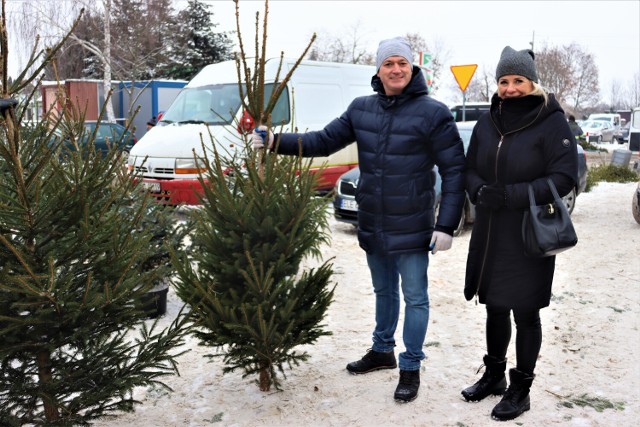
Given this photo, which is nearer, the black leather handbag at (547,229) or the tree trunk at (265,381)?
the black leather handbag at (547,229)

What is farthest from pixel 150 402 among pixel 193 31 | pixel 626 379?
pixel 193 31

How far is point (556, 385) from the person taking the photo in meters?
4.14

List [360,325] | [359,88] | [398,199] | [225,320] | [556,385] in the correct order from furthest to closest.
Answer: [359,88]
[360,325]
[556,385]
[398,199]
[225,320]

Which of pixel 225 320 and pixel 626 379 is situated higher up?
pixel 225 320

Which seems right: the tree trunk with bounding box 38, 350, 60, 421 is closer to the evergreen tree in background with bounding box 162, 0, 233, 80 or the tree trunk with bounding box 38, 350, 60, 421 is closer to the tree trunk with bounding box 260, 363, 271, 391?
the tree trunk with bounding box 260, 363, 271, 391

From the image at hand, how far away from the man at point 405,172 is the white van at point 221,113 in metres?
6.12

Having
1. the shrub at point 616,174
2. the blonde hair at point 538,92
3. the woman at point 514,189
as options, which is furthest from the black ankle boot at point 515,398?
the shrub at point 616,174

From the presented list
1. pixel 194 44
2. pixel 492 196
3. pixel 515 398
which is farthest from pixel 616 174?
pixel 194 44

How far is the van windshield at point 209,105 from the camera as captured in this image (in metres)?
10.9

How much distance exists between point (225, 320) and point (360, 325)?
Answer: 2.14 m

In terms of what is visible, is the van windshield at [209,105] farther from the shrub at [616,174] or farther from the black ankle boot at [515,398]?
the shrub at [616,174]

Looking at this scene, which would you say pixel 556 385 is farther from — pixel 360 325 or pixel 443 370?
pixel 360 325

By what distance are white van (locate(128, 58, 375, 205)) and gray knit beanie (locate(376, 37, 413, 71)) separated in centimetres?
619

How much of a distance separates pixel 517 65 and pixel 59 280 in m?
2.47
